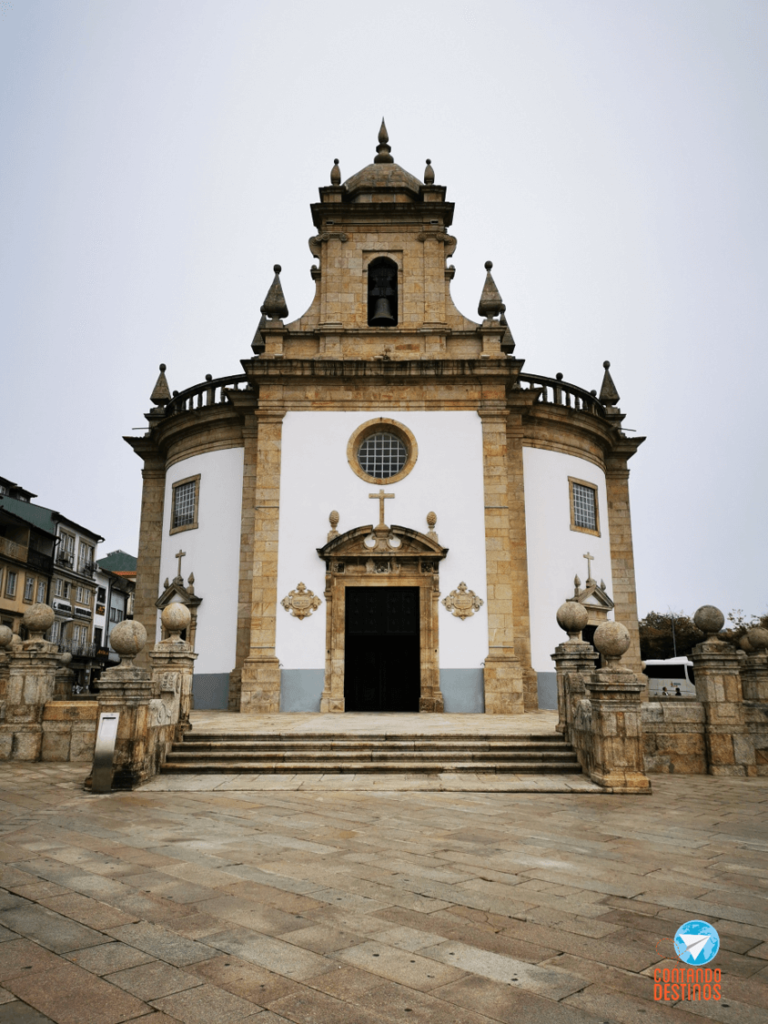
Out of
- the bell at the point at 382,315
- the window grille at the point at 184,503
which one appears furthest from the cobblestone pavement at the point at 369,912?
the bell at the point at 382,315

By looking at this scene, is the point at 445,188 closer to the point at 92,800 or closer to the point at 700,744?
the point at 700,744

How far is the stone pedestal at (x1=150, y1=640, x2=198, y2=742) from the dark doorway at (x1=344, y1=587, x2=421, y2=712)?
5989mm

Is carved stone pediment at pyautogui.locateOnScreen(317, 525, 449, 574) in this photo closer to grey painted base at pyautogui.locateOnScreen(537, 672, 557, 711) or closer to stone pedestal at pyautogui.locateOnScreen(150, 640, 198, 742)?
grey painted base at pyautogui.locateOnScreen(537, 672, 557, 711)

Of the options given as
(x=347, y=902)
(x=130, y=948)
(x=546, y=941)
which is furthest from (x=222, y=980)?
(x=546, y=941)

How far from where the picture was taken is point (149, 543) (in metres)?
21.5

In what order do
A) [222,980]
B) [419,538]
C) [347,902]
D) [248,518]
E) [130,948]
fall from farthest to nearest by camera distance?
1. [248,518]
2. [419,538]
3. [347,902]
4. [130,948]
5. [222,980]

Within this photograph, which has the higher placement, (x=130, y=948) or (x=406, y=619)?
(x=406, y=619)

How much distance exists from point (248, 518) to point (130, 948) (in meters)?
15.5

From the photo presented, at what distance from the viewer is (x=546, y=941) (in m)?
4.20

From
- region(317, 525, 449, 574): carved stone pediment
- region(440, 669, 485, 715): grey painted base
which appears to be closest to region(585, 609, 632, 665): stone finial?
region(440, 669, 485, 715): grey painted base

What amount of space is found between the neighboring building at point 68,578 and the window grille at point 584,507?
30.1 m

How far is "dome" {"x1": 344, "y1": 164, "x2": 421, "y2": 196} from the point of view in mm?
20422

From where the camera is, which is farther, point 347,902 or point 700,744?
point 700,744

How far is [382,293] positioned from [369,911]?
1718cm
